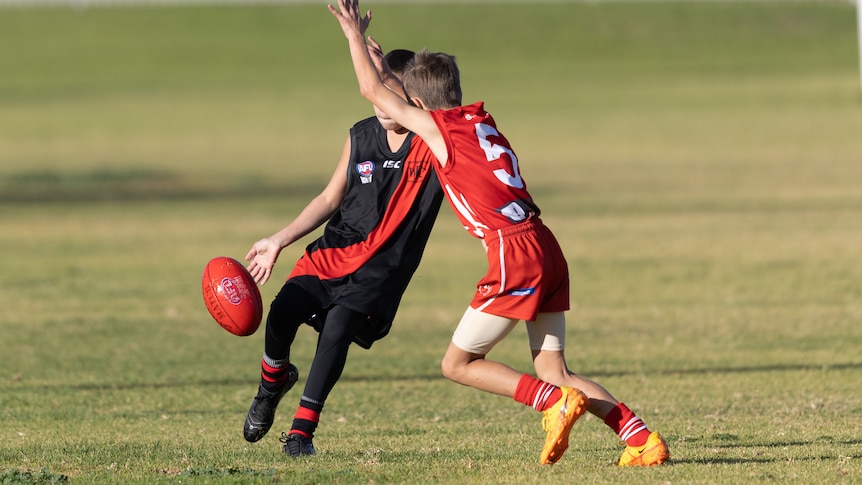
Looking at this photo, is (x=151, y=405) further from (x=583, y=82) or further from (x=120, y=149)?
(x=583, y=82)

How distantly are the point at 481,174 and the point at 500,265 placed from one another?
41 cm

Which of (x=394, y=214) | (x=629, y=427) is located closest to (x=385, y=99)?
(x=394, y=214)

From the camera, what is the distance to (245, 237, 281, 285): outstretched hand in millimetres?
6957

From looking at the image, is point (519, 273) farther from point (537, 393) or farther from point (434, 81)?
point (434, 81)

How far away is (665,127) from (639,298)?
25.6 metres

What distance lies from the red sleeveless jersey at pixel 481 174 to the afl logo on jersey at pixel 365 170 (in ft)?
2.62

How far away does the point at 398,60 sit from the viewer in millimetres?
6988

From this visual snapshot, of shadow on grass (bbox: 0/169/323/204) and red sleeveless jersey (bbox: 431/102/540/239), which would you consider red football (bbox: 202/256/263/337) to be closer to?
red sleeveless jersey (bbox: 431/102/540/239)

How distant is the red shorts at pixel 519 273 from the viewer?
6.19m

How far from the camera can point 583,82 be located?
202ft

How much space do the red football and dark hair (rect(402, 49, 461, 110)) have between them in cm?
144

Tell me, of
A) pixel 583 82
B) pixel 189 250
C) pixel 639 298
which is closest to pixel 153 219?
pixel 189 250

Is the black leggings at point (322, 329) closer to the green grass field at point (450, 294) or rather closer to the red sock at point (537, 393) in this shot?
the green grass field at point (450, 294)

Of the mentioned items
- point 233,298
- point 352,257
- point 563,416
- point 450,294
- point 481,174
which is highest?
point 481,174
